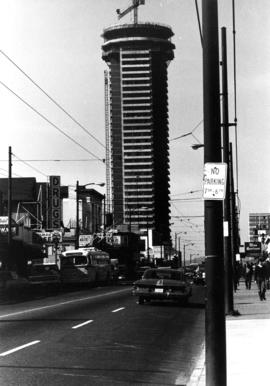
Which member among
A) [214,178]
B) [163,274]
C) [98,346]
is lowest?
[98,346]

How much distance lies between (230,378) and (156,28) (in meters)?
171

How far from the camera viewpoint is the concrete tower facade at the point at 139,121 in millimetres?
130500

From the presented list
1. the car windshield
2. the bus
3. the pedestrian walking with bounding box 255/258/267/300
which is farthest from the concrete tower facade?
the pedestrian walking with bounding box 255/258/267/300

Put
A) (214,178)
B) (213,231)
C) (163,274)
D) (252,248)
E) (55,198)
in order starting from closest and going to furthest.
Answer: (213,231)
(214,178)
(163,274)
(55,198)
(252,248)

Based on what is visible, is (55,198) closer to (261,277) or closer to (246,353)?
(261,277)

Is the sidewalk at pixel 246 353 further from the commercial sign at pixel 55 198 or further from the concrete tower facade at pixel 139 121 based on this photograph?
the concrete tower facade at pixel 139 121

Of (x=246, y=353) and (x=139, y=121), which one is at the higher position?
(x=139, y=121)

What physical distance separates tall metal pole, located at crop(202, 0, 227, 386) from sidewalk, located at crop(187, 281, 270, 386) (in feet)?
5.25

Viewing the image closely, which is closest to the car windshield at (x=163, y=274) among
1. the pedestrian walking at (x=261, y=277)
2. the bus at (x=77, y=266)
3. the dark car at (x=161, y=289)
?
the dark car at (x=161, y=289)

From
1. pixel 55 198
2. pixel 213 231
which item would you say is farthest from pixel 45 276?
pixel 213 231

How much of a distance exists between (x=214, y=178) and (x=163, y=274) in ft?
62.9

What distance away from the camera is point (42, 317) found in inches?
802

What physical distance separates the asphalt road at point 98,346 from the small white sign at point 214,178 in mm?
3163

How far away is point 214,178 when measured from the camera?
27.9ft
